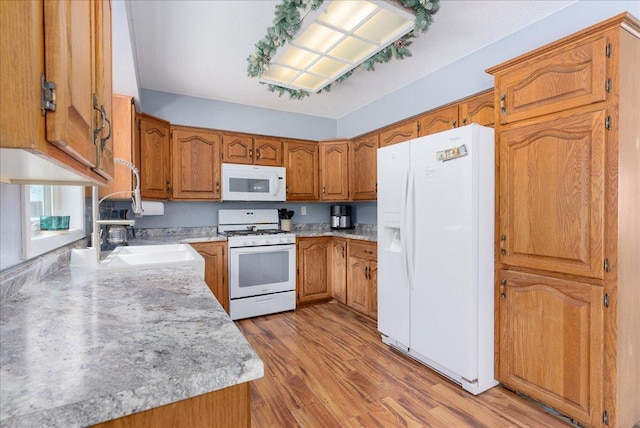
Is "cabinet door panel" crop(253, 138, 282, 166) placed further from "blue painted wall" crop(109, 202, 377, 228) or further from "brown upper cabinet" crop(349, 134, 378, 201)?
"brown upper cabinet" crop(349, 134, 378, 201)

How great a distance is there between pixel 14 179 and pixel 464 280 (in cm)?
219

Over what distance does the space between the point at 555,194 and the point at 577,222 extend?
177 millimetres

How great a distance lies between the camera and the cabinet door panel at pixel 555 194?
1.51 metres

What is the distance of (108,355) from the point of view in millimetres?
610

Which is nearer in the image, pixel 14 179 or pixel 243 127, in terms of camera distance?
pixel 14 179

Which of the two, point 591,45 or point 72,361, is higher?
point 591,45

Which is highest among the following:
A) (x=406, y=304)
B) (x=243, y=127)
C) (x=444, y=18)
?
(x=444, y=18)

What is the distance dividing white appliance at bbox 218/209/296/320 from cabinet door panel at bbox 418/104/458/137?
5.85 feet

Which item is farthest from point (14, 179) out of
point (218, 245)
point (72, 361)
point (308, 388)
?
point (218, 245)

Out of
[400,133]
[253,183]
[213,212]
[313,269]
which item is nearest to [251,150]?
[253,183]

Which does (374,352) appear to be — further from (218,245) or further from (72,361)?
(72,361)

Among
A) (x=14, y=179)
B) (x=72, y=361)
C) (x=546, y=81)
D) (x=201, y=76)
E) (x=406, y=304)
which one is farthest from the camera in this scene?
(x=201, y=76)

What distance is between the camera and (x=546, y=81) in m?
1.69

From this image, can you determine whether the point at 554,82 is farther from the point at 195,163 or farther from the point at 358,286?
the point at 195,163
